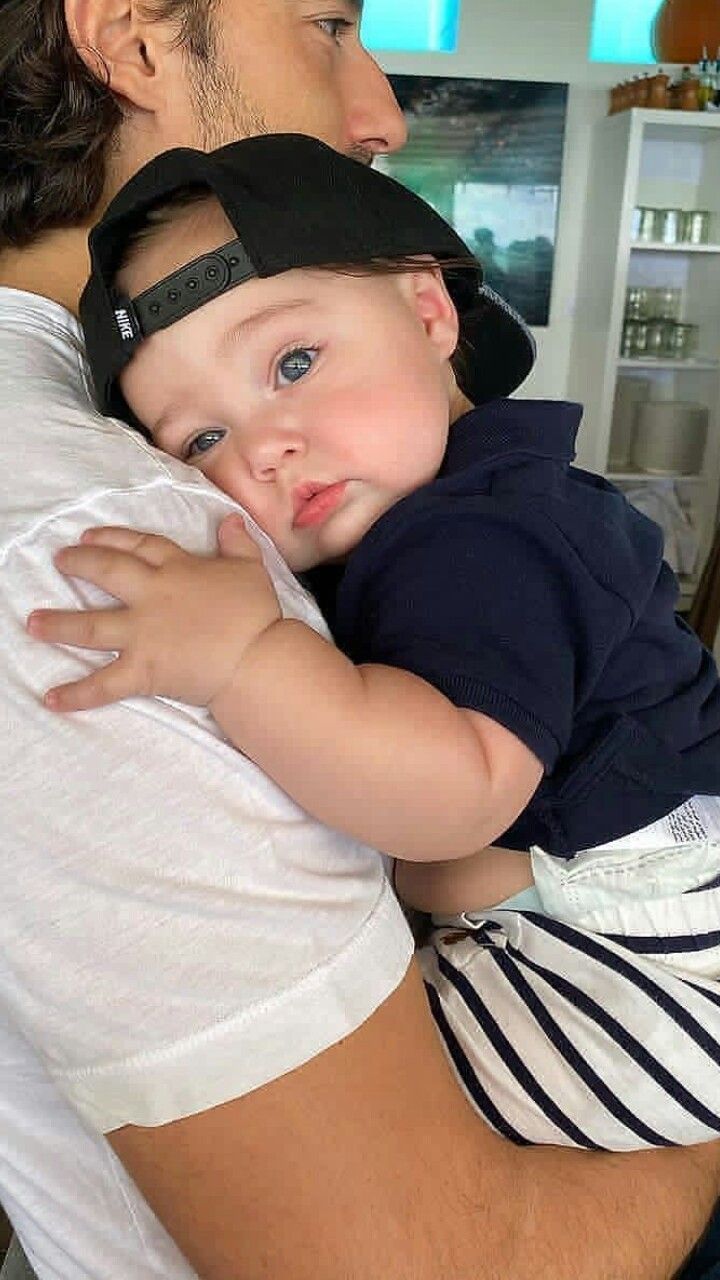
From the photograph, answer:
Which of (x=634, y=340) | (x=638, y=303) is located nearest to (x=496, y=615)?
(x=634, y=340)

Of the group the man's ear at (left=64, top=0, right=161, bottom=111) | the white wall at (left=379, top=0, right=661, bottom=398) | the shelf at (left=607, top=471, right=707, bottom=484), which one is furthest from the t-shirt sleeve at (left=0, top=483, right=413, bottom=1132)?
the white wall at (left=379, top=0, right=661, bottom=398)

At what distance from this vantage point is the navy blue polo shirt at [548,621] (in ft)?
2.49

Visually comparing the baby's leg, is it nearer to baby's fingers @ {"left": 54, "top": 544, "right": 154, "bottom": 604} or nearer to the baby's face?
the baby's face

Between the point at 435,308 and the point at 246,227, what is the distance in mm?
246

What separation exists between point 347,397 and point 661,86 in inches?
165

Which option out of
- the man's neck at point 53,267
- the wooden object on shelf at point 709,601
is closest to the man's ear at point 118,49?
the man's neck at point 53,267

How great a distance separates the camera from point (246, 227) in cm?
80

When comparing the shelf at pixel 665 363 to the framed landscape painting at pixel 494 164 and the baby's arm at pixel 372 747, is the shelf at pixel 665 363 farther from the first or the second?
the baby's arm at pixel 372 747

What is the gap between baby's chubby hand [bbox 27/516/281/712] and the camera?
62cm

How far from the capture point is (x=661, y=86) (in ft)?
14.5

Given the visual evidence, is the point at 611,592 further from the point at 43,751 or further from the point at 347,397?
the point at 43,751

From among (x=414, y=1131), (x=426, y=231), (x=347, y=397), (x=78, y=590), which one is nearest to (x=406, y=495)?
(x=347, y=397)

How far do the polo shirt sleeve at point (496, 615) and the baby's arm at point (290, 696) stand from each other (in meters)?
0.02

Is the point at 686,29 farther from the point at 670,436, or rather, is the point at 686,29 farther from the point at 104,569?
the point at 104,569
